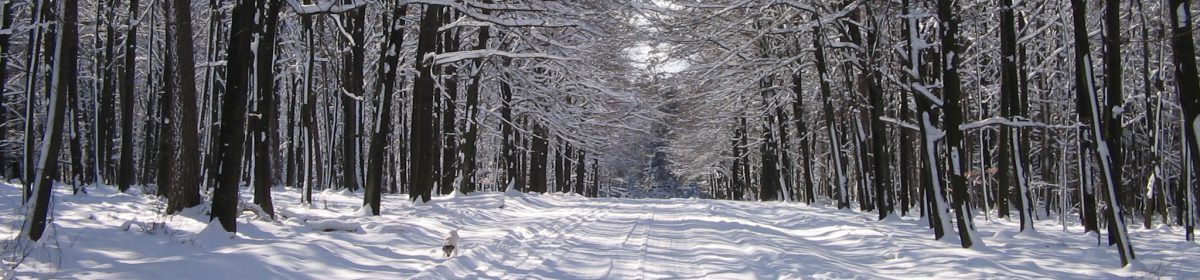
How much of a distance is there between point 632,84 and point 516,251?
966 inches

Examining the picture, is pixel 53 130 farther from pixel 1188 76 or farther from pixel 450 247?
pixel 1188 76

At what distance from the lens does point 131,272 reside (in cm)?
651

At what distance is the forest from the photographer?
411 inches

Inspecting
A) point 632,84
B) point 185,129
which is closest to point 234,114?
point 185,129

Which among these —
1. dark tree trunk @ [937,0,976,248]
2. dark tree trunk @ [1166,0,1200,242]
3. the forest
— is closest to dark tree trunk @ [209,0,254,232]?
the forest

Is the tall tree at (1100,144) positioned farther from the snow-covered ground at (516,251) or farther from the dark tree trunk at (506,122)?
the dark tree trunk at (506,122)

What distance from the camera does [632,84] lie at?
34.4m

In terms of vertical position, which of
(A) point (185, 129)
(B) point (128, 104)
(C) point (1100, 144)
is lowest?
(C) point (1100, 144)

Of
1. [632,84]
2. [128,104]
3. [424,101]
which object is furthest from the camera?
[632,84]

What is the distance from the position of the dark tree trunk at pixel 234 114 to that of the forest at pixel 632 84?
3cm

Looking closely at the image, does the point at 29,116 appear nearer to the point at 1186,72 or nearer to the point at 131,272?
the point at 131,272

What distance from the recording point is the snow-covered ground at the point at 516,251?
757 centimetres

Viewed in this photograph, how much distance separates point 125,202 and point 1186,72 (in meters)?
15.9

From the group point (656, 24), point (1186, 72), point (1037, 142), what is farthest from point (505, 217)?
point (1037, 142)
